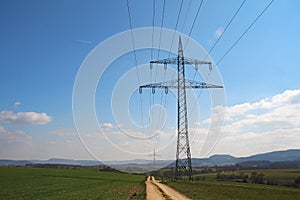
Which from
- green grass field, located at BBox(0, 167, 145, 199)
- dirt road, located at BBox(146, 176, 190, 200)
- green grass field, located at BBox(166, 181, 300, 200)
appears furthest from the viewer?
green grass field, located at BBox(0, 167, 145, 199)

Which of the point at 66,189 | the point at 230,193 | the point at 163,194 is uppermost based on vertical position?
the point at 163,194

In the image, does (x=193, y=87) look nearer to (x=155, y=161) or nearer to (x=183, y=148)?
(x=183, y=148)

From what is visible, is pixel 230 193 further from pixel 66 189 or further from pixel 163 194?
pixel 66 189

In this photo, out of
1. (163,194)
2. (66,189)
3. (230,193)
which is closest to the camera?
(163,194)

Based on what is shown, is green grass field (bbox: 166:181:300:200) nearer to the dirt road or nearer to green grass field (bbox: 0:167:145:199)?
the dirt road

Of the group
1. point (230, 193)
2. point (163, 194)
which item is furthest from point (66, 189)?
point (230, 193)

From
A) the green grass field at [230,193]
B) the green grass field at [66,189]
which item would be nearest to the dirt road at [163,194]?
the green grass field at [66,189]

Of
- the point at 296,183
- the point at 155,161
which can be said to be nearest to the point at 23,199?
the point at 296,183

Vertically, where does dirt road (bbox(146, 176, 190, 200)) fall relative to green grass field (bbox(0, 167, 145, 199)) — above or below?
above

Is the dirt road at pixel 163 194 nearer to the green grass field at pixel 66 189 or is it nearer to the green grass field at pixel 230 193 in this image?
the green grass field at pixel 66 189

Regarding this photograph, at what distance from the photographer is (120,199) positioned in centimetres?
2784

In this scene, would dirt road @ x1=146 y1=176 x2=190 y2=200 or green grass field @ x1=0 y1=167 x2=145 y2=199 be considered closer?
dirt road @ x1=146 y1=176 x2=190 y2=200

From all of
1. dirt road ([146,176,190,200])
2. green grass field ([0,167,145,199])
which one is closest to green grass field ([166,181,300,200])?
dirt road ([146,176,190,200])

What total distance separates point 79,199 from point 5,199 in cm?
709
